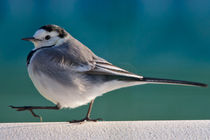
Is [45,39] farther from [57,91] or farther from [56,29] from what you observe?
[57,91]

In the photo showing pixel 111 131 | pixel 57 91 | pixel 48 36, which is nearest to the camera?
pixel 111 131

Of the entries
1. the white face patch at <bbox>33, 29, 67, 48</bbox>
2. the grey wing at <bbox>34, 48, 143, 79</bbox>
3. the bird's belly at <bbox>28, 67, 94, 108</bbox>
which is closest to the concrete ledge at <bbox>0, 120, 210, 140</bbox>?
the bird's belly at <bbox>28, 67, 94, 108</bbox>

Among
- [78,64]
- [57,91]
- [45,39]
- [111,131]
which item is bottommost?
[111,131]

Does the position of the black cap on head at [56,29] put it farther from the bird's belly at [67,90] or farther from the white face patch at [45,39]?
the bird's belly at [67,90]

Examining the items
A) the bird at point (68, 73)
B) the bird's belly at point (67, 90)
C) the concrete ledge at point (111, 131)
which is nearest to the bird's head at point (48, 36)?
the bird at point (68, 73)

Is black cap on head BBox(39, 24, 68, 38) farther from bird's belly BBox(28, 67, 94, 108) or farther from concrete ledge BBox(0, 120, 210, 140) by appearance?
concrete ledge BBox(0, 120, 210, 140)

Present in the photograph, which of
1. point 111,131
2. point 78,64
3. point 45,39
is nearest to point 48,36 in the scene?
point 45,39

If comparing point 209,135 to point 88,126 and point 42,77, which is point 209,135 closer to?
point 88,126
